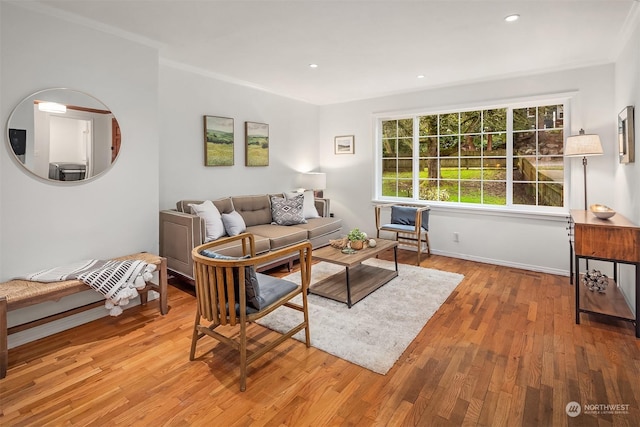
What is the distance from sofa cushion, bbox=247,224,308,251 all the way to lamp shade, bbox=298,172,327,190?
124 cm

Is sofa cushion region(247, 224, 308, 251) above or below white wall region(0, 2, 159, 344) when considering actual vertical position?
below

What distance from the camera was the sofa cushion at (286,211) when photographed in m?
4.89

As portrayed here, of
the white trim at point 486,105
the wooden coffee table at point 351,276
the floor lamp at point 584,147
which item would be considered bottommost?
the wooden coffee table at point 351,276

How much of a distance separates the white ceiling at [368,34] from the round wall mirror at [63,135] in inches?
27.8

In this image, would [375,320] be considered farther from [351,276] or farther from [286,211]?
[286,211]

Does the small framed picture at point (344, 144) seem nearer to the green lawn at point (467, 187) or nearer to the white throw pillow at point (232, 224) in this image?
the green lawn at point (467, 187)

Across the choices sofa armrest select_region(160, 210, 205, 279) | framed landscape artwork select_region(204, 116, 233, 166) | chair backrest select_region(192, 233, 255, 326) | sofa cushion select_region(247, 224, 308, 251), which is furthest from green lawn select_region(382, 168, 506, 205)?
chair backrest select_region(192, 233, 255, 326)

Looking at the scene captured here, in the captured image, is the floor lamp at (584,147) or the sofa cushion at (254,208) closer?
the floor lamp at (584,147)

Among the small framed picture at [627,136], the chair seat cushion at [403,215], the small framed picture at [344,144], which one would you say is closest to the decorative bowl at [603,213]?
the small framed picture at [627,136]

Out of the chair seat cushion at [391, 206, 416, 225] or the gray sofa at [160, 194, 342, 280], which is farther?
the chair seat cushion at [391, 206, 416, 225]

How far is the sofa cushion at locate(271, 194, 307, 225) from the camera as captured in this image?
16.0ft

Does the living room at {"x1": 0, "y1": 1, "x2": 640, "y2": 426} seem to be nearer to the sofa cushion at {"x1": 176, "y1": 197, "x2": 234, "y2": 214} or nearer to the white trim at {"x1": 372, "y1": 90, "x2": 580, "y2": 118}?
the white trim at {"x1": 372, "y1": 90, "x2": 580, "y2": 118}

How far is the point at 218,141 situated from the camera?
15.1 ft

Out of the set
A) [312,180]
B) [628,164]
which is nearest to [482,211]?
[628,164]
